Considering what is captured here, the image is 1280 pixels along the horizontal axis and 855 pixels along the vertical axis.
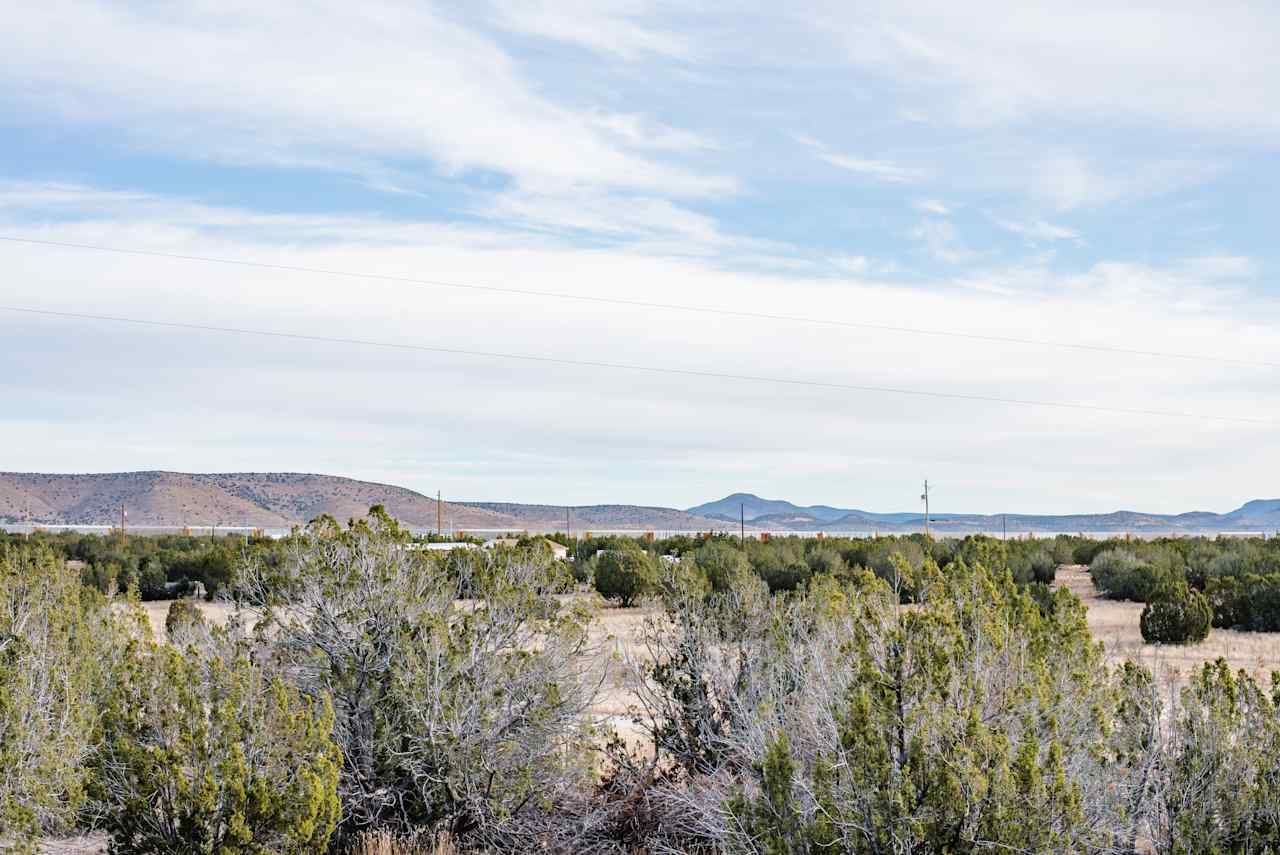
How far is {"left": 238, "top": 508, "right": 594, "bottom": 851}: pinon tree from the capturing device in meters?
9.54

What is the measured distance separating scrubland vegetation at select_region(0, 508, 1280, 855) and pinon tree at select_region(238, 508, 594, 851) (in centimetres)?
2

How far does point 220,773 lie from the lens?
8.30 m

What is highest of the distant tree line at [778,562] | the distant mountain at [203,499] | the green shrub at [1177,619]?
the distant mountain at [203,499]

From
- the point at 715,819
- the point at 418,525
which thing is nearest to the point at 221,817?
the point at 715,819

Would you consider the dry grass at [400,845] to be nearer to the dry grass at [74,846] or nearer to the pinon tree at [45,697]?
the dry grass at [74,846]

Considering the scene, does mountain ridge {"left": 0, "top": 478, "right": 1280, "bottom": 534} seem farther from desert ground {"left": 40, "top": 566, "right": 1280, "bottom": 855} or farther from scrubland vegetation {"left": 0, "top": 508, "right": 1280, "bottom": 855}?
scrubland vegetation {"left": 0, "top": 508, "right": 1280, "bottom": 855}

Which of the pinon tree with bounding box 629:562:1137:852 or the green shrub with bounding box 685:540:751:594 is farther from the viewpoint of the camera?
the green shrub with bounding box 685:540:751:594

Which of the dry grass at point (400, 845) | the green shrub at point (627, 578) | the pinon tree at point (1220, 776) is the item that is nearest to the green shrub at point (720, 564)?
the green shrub at point (627, 578)

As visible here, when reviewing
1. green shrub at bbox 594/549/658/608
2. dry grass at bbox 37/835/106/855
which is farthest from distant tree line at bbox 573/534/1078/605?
dry grass at bbox 37/835/106/855

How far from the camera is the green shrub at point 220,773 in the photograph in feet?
26.7

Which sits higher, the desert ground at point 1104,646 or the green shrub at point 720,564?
the green shrub at point 720,564

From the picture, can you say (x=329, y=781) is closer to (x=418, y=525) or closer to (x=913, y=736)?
(x=913, y=736)

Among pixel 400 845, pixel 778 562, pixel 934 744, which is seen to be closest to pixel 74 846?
pixel 400 845

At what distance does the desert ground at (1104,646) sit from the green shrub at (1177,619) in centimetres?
25
